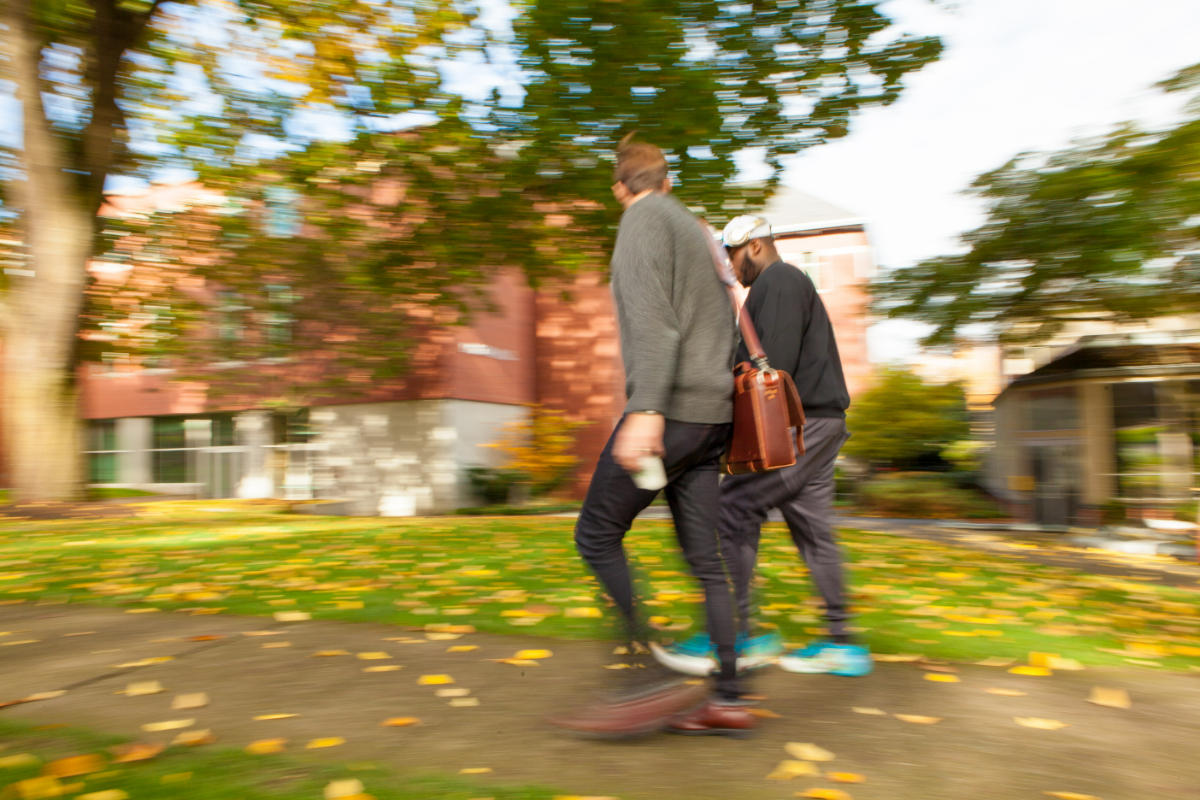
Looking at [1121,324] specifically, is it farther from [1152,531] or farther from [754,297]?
[754,297]

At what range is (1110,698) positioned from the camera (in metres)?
3.03

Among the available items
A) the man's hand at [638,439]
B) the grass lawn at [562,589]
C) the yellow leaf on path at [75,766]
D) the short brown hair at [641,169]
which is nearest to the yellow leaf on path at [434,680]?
the grass lawn at [562,589]

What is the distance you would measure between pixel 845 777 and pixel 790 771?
0.15 meters

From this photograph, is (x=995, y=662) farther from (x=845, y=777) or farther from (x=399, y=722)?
(x=399, y=722)

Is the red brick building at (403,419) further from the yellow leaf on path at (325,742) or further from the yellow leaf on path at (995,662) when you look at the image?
the yellow leaf on path at (325,742)

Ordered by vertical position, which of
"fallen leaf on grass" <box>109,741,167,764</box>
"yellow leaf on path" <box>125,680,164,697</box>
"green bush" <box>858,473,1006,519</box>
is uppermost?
"yellow leaf on path" <box>125,680,164,697</box>

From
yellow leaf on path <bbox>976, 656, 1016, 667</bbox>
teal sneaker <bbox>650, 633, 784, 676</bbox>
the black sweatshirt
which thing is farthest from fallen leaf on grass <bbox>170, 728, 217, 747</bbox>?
yellow leaf on path <bbox>976, 656, 1016, 667</bbox>

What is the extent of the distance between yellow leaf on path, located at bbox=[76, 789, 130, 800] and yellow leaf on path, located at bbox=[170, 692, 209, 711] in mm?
695

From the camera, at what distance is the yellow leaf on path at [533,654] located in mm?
3543

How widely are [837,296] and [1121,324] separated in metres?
13.9

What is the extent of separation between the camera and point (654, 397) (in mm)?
2426

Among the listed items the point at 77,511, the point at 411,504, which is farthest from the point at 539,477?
the point at 77,511

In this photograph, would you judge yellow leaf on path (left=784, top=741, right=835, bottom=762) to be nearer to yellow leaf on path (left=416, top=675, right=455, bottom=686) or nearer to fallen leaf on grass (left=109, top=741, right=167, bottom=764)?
yellow leaf on path (left=416, top=675, right=455, bottom=686)

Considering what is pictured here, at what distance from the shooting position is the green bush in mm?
15023
